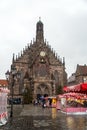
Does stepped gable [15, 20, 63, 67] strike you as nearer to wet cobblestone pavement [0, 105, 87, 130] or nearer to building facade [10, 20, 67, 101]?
building facade [10, 20, 67, 101]

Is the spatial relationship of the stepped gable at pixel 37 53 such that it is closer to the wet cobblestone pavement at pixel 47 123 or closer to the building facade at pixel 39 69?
the building facade at pixel 39 69

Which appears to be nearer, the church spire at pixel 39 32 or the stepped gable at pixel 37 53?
the stepped gable at pixel 37 53

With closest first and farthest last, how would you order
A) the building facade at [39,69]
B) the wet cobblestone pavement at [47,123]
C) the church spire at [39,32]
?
the wet cobblestone pavement at [47,123]
the building facade at [39,69]
the church spire at [39,32]

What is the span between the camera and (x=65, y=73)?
112 metres

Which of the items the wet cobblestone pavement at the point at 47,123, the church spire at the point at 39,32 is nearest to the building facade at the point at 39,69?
the church spire at the point at 39,32

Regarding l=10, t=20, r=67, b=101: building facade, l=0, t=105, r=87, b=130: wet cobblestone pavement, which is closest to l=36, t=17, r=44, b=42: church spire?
l=10, t=20, r=67, b=101: building facade

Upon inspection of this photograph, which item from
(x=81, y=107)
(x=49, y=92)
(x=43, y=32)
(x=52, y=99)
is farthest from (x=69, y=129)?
(x=43, y=32)

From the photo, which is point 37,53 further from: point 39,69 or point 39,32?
point 39,32

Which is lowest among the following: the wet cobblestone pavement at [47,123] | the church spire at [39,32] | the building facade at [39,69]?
the wet cobblestone pavement at [47,123]

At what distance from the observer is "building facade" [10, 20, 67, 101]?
10656 centimetres

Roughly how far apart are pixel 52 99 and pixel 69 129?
52957mm

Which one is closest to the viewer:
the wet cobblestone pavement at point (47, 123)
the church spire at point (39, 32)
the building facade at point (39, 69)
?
the wet cobblestone pavement at point (47, 123)

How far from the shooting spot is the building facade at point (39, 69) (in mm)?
106562

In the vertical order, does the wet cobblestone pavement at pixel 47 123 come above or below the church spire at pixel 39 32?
below
